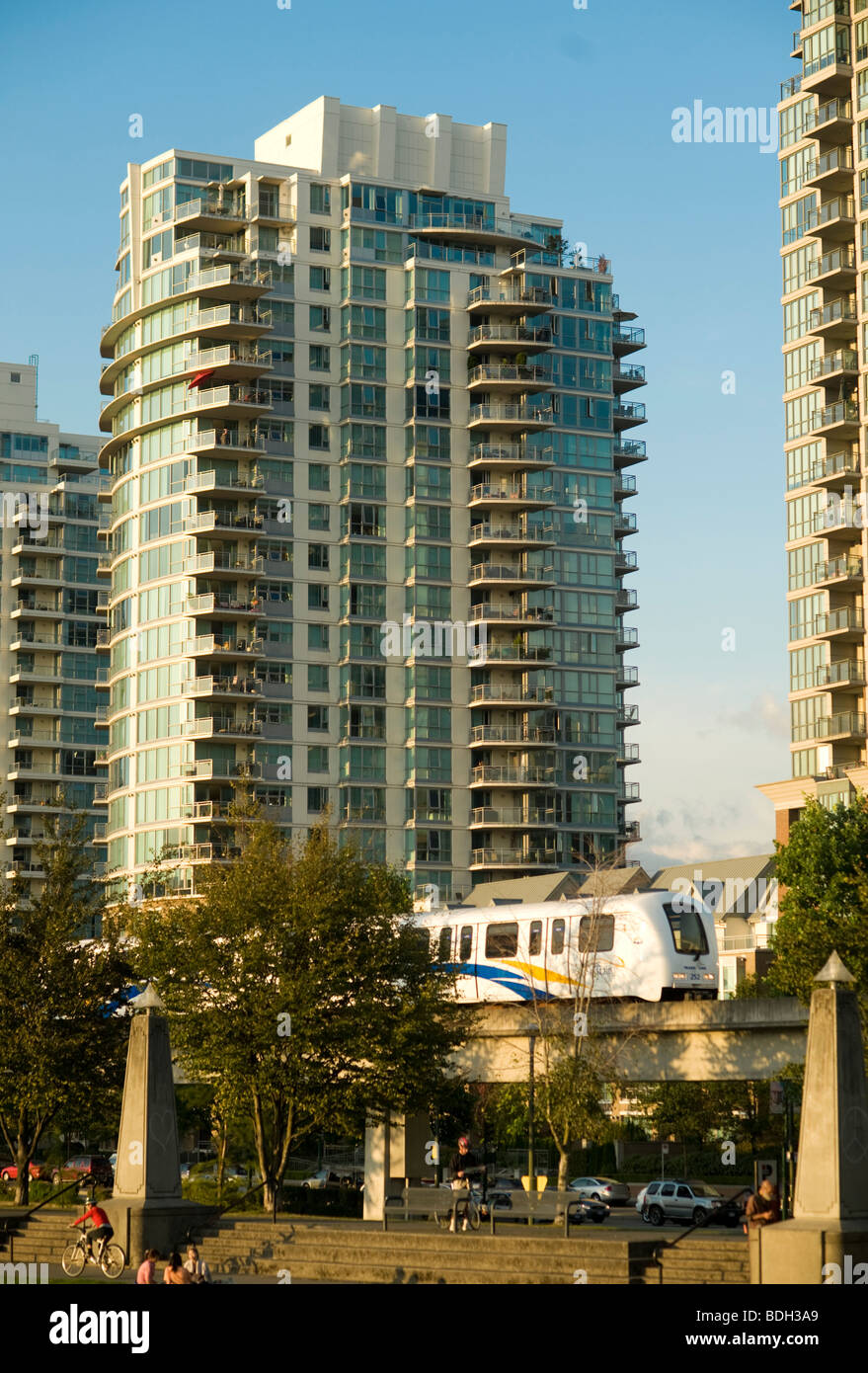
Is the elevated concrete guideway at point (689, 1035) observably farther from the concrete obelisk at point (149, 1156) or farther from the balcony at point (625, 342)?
the balcony at point (625, 342)

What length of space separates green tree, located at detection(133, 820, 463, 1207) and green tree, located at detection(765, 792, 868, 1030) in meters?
14.3

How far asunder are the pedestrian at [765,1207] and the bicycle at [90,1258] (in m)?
10.8

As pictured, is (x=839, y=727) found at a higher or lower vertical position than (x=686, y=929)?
higher

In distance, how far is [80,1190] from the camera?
196 ft

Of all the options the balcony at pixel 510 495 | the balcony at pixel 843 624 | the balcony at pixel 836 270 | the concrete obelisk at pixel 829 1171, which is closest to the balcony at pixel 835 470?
the balcony at pixel 843 624

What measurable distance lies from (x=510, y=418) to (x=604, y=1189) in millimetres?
58430

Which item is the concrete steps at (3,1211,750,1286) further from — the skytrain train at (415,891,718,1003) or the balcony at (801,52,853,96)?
the balcony at (801,52,853,96)

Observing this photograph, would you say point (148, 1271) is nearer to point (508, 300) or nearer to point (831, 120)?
point (831, 120)

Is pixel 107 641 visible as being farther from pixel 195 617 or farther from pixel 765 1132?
pixel 765 1132

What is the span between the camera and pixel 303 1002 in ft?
142

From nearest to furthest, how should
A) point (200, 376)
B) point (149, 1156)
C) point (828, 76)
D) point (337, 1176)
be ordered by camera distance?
point (149, 1156), point (337, 1176), point (828, 76), point (200, 376)

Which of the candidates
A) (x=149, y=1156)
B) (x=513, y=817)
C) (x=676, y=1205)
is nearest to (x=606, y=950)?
(x=676, y=1205)

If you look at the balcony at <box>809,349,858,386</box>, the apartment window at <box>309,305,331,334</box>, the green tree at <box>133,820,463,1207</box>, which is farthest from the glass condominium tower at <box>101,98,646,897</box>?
the green tree at <box>133,820,463,1207</box>
